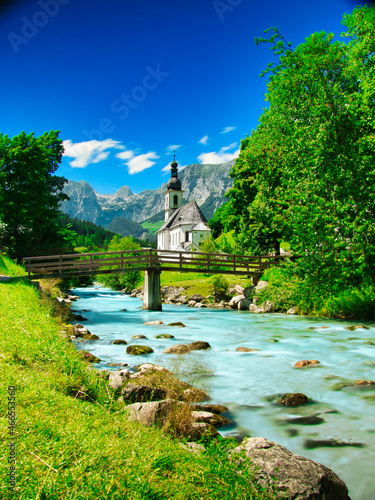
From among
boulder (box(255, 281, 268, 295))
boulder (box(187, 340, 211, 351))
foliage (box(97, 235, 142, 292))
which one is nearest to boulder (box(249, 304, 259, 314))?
boulder (box(255, 281, 268, 295))

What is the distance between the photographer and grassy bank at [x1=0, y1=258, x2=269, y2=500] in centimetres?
243

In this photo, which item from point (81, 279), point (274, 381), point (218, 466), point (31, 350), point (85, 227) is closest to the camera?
point (218, 466)

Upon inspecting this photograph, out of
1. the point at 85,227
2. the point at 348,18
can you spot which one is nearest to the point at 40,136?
the point at 348,18

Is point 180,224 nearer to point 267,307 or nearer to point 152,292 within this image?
point 152,292

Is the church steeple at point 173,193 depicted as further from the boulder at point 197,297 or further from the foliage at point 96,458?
the foliage at point 96,458

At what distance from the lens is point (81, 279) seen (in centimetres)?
6028

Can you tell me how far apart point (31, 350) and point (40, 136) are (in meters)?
31.5

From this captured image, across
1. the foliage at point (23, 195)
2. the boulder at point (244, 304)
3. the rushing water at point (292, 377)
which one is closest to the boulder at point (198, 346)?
the rushing water at point (292, 377)

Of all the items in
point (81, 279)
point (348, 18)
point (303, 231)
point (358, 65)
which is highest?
point (348, 18)

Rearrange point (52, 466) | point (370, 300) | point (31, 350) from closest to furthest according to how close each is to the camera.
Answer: point (52, 466) → point (31, 350) → point (370, 300)

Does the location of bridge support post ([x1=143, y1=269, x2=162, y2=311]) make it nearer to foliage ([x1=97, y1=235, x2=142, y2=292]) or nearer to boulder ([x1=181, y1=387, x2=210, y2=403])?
boulder ([x1=181, y1=387, x2=210, y2=403])

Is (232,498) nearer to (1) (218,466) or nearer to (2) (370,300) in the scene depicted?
(1) (218,466)

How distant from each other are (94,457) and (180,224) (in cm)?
7647

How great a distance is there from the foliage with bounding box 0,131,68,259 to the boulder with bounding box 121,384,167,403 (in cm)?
2508
